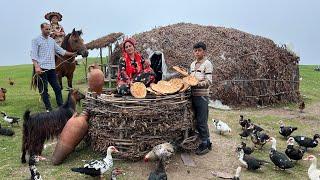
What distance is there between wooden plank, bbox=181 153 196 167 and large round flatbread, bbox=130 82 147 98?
6.11ft

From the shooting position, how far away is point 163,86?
10.3 meters

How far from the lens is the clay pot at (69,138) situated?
10.1m

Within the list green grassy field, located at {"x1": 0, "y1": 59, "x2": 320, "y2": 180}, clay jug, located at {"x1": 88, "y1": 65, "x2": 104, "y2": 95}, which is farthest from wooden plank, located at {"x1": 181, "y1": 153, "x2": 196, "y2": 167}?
clay jug, located at {"x1": 88, "y1": 65, "x2": 104, "y2": 95}

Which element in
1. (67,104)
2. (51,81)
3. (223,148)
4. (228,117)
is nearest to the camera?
(67,104)

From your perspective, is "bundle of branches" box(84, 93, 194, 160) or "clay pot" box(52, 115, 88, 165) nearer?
"bundle of branches" box(84, 93, 194, 160)

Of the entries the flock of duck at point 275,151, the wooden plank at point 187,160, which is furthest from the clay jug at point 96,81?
the flock of duck at point 275,151

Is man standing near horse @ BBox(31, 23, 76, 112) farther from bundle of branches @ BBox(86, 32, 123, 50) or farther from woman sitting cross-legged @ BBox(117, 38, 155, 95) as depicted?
bundle of branches @ BBox(86, 32, 123, 50)

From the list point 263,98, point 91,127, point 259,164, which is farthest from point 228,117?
point 91,127

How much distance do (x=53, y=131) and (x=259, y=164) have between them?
5.01 metres

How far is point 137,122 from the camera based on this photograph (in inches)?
379

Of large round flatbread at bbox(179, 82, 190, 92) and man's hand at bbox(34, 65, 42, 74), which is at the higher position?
man's hand at bbox(34, 65, 42, 74)

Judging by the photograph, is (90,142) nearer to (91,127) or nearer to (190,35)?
(91,127)

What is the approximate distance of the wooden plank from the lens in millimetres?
10038

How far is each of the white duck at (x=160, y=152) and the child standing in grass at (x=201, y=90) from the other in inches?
47.4
